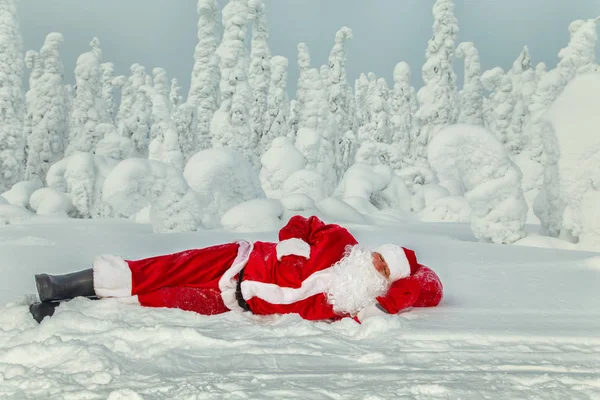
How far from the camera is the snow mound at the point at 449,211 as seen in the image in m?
14.9

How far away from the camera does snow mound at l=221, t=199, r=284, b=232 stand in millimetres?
8945

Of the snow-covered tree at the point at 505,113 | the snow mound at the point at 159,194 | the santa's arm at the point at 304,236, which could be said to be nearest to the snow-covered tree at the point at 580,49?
the snow-covered tree at the point at 505,113

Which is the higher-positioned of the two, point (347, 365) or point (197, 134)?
point (197, 134)

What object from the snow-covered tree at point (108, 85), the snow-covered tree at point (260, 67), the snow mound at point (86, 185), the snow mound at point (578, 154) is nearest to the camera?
the snow mound at point (578, 154)

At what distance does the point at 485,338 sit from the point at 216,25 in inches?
950

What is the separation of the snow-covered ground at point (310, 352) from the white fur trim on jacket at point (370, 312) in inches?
4.6

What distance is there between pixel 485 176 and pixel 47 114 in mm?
21046

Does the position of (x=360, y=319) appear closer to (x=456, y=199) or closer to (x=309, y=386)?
(x=309, y=386)

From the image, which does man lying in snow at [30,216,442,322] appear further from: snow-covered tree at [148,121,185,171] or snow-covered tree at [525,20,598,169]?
snow-covered tree at [148,121,185,171]

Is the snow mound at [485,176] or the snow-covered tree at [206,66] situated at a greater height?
the snow-covered tree at [206,66]

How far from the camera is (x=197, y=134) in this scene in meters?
27.1

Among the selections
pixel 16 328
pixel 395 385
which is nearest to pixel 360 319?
pixel 395 385

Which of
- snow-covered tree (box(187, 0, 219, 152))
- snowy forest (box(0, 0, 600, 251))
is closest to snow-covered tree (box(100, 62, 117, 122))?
snowy forest (box(0, 0, 600, 251))

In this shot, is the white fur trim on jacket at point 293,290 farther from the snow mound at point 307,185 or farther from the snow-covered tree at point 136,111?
the snow-covered tree at point 136,111
